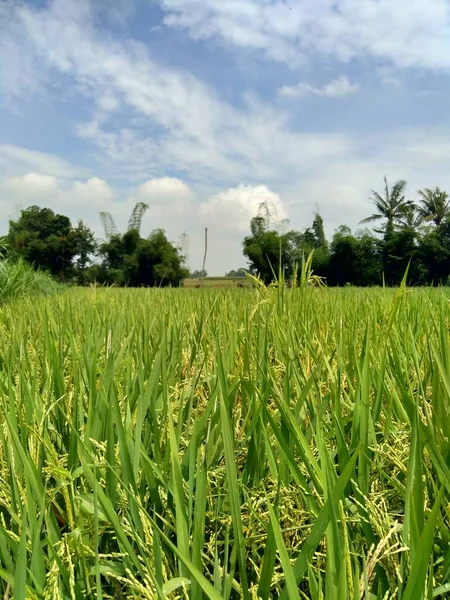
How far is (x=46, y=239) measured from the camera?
1240 inches

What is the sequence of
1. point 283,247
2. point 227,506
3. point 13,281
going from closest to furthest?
point 227,506
point 13,281
point 283,247

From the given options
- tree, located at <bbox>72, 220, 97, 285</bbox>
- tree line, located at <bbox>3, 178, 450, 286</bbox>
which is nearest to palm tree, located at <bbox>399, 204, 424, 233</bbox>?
tree line, located at <bbox>3, 178, 450, 286</bbox>

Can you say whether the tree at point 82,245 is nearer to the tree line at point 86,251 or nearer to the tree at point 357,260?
the tree line at point 86,251

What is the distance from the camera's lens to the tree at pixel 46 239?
30125 mm

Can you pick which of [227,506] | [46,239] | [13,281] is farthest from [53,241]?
[227,506]

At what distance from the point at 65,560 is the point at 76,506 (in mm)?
61

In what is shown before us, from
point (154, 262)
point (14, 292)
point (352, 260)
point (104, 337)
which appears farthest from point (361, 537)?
point (154, 262)

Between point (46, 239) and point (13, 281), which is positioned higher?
point (46, 239)

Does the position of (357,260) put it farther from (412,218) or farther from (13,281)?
(13,281)

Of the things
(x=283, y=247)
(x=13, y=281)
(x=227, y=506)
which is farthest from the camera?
(x=283, y=247)

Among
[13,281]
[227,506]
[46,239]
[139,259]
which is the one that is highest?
[46,239]

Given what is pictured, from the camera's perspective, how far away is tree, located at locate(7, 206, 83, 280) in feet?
98.8

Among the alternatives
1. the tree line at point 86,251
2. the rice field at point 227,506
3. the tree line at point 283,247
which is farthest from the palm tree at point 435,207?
the rice field at point 227,506

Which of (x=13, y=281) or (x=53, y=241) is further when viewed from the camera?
(x=53, y=241)
